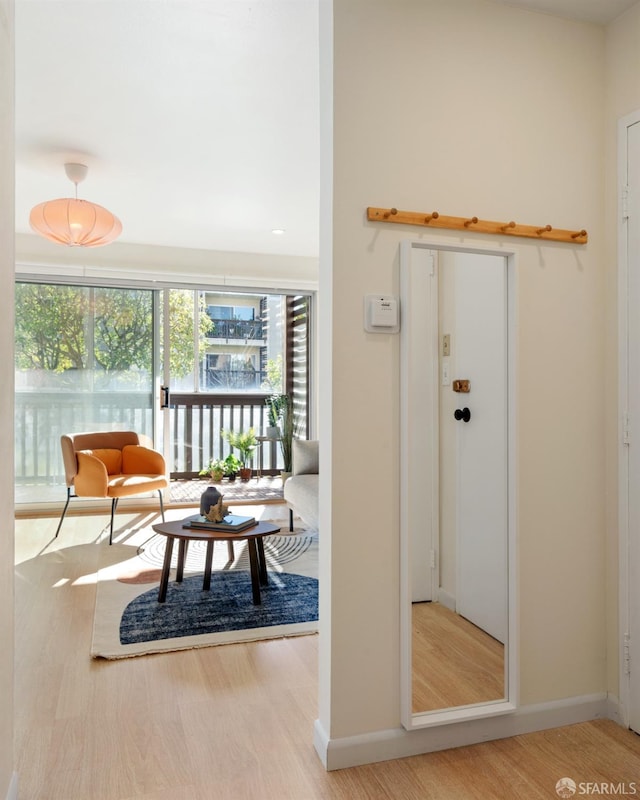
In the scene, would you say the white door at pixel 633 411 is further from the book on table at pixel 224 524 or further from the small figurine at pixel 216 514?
the small figurine at pixel 216 514

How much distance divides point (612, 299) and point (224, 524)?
217cm

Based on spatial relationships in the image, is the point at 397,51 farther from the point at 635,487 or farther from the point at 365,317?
the point at 635,487

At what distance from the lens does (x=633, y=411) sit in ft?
6.81

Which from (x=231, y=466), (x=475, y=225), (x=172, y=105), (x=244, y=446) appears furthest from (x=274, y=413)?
(x=475, y=225)

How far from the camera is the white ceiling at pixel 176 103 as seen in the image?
7.57 ft

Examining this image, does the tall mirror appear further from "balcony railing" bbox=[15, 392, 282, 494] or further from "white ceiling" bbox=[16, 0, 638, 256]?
"balcony railing" bbox=[15, 392, 282, 494]

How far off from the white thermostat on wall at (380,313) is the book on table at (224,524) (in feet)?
5.69

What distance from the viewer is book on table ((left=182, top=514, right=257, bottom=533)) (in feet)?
10.6

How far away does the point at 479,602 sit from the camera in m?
2.05

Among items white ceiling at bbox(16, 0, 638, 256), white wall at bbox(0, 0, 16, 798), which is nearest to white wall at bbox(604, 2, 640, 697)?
white ceiling at bbox(16, 0, 638, 256)

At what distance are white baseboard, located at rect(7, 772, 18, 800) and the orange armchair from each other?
278 cm

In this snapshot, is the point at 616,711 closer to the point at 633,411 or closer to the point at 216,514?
the point at 633,411

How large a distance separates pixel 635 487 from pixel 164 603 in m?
2.35

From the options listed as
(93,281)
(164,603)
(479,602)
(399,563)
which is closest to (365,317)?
(399,563)
